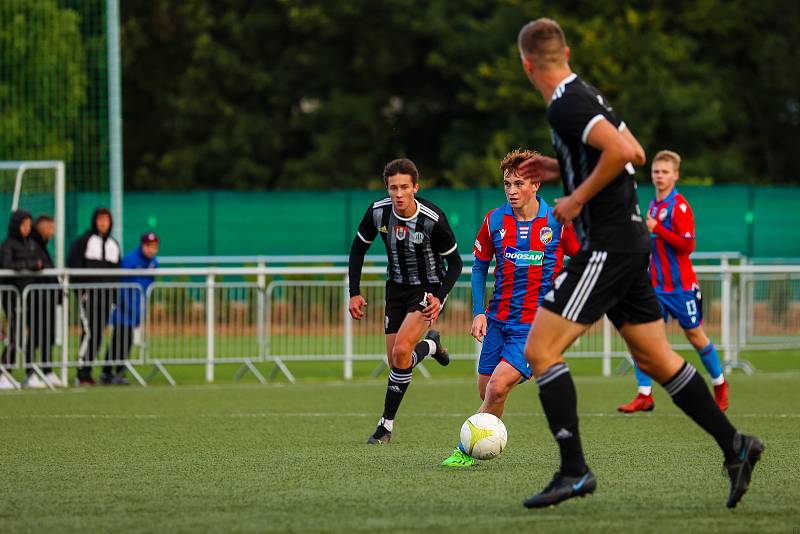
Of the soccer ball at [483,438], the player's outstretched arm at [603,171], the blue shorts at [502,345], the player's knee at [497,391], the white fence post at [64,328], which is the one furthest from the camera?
the white fence post at [64,328]

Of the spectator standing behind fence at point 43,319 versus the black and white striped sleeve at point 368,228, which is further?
the spectator standing behind fence at point 43,319

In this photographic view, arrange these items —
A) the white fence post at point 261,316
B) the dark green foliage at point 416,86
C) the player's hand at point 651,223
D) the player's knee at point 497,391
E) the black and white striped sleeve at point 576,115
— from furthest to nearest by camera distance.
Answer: the dark green foliage at point 416,86
the white fence post at point 261,316
the player's hand at point 651,223
the player's knee at point 497,391
the black and white striped sleeve at point 576,115

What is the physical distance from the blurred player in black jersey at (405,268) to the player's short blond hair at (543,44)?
3.43m

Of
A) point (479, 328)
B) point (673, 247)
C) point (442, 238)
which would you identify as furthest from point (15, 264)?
point (479, 328)

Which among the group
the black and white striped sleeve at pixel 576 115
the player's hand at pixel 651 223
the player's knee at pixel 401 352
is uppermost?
the black and white striped sleeve at pixel 576 115

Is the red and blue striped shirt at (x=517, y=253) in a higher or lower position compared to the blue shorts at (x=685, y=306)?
higher

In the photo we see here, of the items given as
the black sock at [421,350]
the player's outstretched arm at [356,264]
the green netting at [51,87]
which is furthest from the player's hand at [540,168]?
the green netting at [51,87]

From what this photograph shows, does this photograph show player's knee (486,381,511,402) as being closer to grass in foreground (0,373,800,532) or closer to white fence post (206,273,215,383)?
grass in foreground (0,373,800,532)

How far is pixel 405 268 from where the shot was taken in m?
10.3

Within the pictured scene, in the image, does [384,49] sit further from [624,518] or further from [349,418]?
[624,518]

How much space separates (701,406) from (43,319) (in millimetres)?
10892

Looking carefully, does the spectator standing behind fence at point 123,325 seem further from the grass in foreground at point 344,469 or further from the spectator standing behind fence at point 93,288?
the grass in foreground at point 344,469

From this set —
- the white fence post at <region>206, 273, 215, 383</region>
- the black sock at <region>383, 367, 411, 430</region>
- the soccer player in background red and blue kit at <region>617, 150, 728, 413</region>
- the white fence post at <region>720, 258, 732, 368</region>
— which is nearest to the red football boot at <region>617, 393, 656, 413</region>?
the soccer player in background red and blue kit at <region>617, 150, 728, 413</region>

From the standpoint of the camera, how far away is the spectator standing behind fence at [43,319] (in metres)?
15.9
